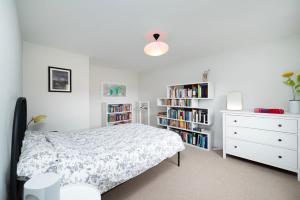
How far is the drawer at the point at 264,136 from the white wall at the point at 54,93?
325cm

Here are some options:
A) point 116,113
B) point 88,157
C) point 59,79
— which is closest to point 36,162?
point 88,157

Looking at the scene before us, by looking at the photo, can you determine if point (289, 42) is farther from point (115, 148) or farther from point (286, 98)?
point (115, 148)

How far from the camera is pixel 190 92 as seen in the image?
347 cm

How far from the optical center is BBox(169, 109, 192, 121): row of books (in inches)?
139

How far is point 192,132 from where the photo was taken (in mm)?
3598

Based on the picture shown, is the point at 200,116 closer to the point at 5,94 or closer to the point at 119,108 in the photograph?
the point at 119,108

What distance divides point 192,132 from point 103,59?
3.04 metres

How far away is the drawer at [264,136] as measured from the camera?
2061 millimetres

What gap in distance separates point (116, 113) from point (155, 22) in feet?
10.1

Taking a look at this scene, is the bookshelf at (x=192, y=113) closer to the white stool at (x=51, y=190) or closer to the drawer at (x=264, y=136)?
the drawer at (x=264, y=136)

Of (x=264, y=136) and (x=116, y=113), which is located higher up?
(x=116, y=113)

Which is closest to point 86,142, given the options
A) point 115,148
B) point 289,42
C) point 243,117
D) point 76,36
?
point 115,148

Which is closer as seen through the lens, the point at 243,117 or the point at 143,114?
the point at 243,117

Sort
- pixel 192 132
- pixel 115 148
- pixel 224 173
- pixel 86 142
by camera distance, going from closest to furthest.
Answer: pixel 115 148 < pixel 86 142 < pixel 224 173 < pixel 192 132
